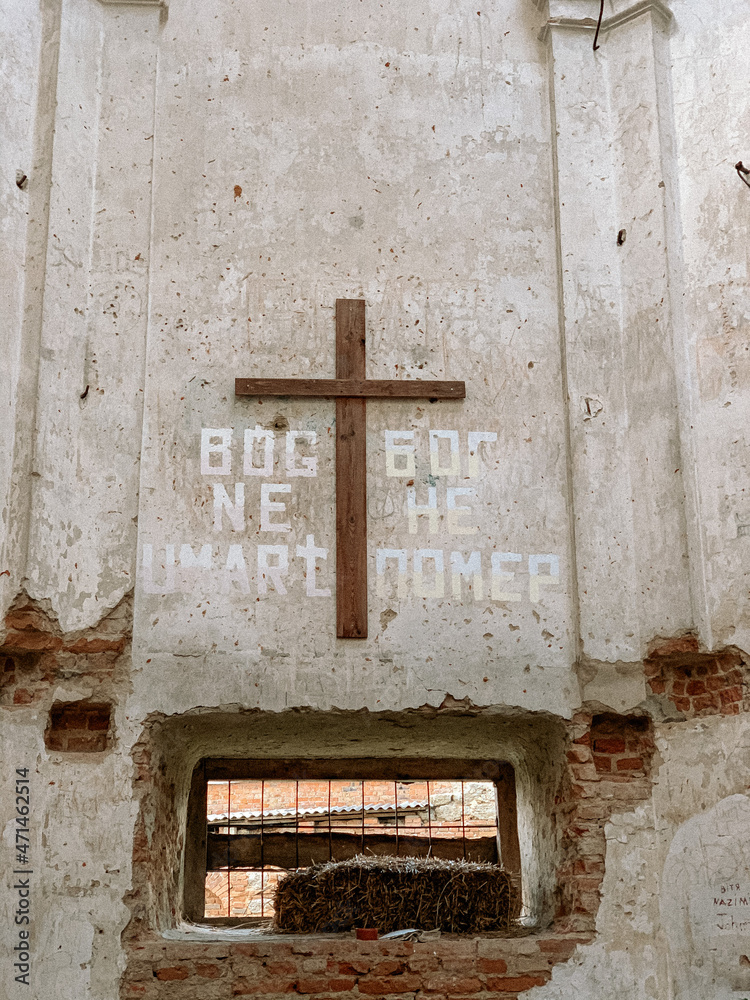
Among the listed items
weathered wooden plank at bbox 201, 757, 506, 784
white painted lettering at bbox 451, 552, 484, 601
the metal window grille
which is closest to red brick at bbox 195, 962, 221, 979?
the metal window grille

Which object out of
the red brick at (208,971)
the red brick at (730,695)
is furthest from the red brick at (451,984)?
the red brick at (730,695)

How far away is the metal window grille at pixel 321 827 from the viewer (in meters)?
7.87

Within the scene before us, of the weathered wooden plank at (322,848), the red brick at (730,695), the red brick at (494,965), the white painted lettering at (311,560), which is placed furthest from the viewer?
the weathered wooden plank at (322,848)

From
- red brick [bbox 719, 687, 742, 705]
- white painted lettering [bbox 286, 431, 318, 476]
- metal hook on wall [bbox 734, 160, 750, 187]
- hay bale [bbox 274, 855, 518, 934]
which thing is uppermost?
metal hook on wall [bbox 734, 160, 750, 187]

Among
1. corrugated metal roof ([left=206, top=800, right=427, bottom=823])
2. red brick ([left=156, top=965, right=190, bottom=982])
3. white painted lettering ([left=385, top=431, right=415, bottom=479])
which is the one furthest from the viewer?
corrugated metal roof ([left=206, top=800, right=427, bottom=823])

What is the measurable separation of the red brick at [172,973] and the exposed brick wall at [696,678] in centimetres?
269

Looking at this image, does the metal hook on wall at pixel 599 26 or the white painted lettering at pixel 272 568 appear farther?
the metal hook on wall at pixel 599 26

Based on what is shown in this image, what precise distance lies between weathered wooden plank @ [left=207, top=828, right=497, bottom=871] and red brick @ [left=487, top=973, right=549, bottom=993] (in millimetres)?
2314

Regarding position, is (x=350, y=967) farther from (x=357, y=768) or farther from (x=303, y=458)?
(x=303, y=458)

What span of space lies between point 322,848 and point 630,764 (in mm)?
2937

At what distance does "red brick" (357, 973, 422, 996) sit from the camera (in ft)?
17.9

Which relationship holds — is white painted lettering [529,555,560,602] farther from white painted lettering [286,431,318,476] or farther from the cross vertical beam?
white painted lettering [286,431,318,476]

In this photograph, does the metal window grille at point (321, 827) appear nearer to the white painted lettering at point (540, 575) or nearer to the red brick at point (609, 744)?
the red brick at point (609, 744)

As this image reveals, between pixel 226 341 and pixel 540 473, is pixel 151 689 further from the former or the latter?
pixel 540 473
